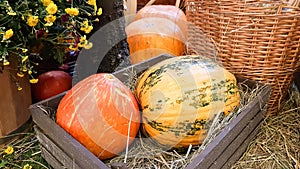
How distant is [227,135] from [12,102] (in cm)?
70

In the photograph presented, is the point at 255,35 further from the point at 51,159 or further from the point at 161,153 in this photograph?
the point at 51,159

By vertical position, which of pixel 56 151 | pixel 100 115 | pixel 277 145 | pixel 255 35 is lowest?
pixel 277 145

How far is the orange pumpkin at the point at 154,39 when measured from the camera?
1.61 metres

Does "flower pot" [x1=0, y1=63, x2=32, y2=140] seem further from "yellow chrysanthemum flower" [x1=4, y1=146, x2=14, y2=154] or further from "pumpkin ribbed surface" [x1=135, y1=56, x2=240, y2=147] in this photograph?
"pumpkin ribbed surface" [x1=135, y1=56, x2=240, y2=147]

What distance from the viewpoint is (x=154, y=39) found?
1.62 meters

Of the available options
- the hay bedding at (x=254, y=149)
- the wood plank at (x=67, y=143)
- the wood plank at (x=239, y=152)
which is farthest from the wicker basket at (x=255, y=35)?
the wood plank at (x=67, y=143)

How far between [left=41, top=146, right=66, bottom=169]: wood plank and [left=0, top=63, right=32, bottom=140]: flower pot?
0.63 ft

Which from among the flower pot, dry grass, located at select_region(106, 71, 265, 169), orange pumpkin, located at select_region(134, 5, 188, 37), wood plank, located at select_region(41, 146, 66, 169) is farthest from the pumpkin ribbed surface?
orange pumpkin, located at select_region(134, 5, 188, 37)

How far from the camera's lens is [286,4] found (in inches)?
41.2

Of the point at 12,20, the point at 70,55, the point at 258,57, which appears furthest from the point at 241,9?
the point at 70,55

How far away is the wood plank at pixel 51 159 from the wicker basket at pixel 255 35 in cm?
66

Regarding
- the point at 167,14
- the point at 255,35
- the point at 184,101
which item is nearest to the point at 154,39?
the point at 167,14

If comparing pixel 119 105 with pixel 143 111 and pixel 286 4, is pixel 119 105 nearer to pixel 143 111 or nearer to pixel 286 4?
pixel 143 111

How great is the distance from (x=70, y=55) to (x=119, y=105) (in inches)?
29.9
